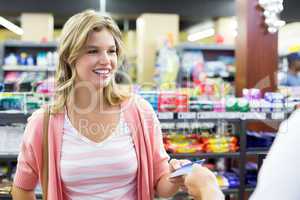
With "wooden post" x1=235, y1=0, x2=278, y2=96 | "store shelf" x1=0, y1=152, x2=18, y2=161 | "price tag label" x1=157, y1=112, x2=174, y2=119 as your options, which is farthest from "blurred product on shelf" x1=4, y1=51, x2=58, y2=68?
"price tag label" x1=157, y1=112, x2=174, y2=119

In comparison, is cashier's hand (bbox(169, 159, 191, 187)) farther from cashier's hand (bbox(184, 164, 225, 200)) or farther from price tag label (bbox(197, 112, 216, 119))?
price tag label (bbox(197, 112, 216, 119))

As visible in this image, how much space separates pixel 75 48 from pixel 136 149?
18.7 inches

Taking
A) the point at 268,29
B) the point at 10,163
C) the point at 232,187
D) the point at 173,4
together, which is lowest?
the point at 232,187

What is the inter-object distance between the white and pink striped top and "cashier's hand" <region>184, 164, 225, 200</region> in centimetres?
38

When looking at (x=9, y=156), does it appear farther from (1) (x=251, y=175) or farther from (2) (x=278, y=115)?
(2) (x=278, y=115)

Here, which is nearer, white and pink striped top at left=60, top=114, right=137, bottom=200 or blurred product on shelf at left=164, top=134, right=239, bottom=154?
white and pink striped top at left=60, top=114, right=137, bottom=200

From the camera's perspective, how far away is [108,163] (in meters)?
1.47

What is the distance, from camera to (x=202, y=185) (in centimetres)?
106

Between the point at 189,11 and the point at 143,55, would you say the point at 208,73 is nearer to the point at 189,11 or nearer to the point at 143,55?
the point at 143,55

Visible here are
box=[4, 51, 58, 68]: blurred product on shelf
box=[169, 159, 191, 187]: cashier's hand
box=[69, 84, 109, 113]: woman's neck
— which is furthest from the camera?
box=[4, 51, 58, 68]: blurred product on shelf

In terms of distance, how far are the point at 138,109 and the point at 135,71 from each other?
8694 mm

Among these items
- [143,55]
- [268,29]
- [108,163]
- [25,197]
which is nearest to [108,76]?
[108,163]

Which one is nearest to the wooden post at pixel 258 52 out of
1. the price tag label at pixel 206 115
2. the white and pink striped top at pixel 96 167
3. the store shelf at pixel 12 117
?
the price tag label at pixel 206 115

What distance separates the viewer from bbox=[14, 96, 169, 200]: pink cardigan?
1.46 meters
